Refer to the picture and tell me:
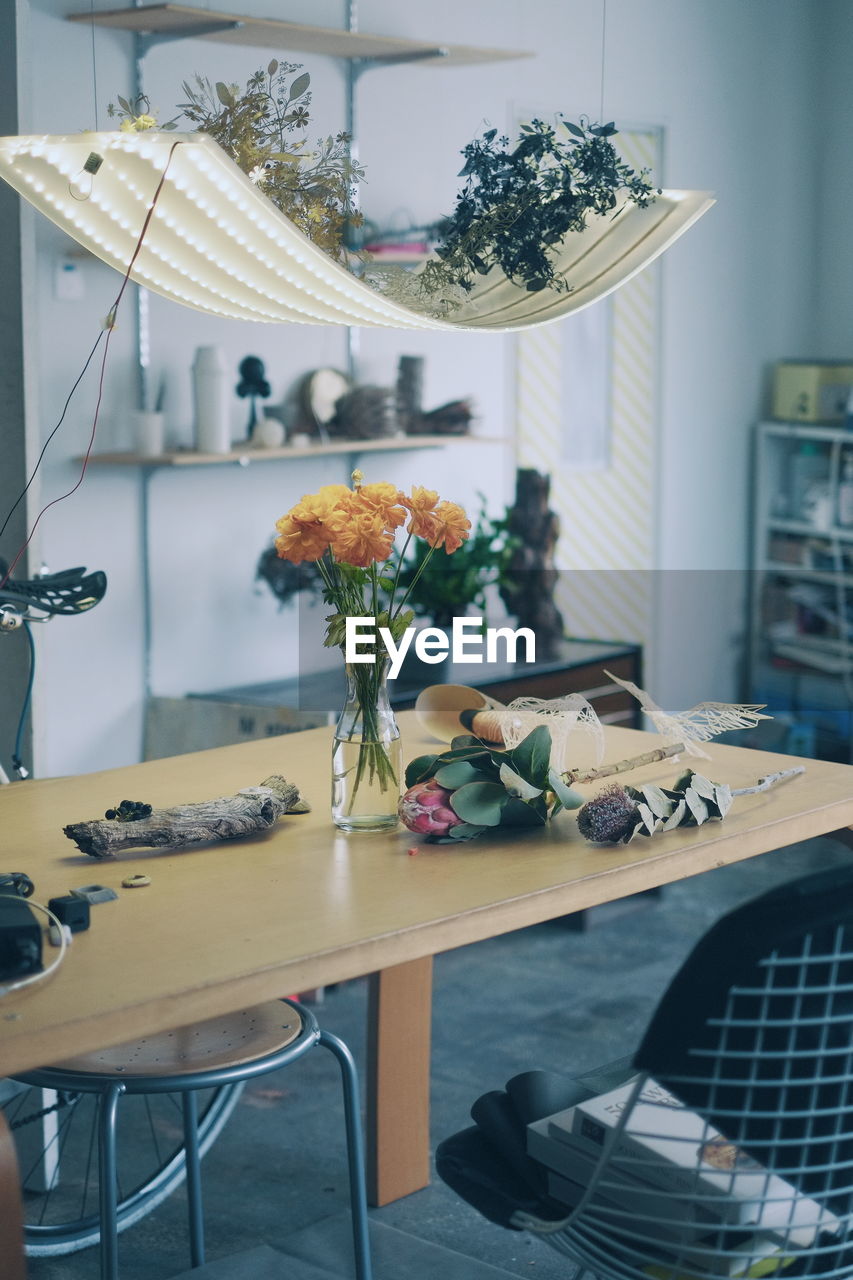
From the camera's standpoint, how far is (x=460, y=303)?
92.9 inches

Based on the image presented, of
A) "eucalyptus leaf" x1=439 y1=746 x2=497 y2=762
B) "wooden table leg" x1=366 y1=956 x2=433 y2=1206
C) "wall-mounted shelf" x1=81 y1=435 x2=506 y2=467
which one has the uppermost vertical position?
"wall-mounted shelf" x1=81 y1=435 x2=506 y2=467

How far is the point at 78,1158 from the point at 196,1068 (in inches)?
49.1

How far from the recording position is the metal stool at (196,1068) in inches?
78.8

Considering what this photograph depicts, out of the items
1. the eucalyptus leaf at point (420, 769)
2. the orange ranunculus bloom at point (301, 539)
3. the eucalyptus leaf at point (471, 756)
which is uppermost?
the orange ranunculus bloom at point (301, 539)

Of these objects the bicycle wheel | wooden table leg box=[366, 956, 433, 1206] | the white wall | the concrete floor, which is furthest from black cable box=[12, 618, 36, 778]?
the concrete floor

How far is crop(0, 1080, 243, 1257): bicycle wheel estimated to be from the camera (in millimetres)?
2750

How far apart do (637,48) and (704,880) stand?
308 cm

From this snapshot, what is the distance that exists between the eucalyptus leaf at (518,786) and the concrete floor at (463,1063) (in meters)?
1.03

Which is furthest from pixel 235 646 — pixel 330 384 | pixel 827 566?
pixel 827 566

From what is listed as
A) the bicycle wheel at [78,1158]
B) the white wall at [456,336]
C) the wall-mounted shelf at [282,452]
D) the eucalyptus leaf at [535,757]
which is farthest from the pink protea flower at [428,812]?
the wall-mounted shelf at [282,452]

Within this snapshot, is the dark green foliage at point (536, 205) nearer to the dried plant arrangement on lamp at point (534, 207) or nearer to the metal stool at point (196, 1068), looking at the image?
the dried plant arrangement on lamp at point (534, 207)

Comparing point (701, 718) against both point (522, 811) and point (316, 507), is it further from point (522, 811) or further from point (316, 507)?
point (316, 507)

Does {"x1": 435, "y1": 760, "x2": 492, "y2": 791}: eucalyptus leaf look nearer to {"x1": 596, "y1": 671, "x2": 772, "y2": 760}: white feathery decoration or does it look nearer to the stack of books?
{"x1": 596, "y1": 671, "x2": 772, "y2": 760}: white feathery decoration

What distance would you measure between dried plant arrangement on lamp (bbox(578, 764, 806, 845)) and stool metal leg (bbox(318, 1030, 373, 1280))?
1.54 feet
